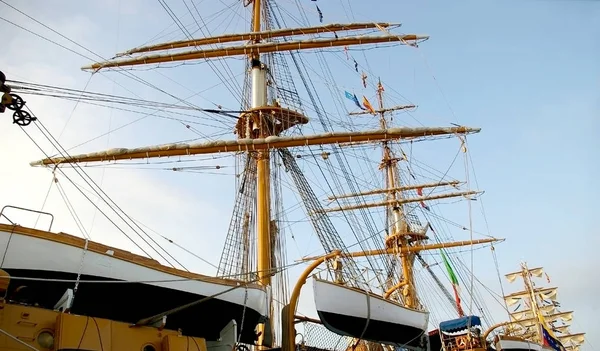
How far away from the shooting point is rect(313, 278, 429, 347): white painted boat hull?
951cm

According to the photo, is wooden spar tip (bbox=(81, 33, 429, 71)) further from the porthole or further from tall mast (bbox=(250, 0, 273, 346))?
the porthole

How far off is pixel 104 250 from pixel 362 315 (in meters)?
4.94

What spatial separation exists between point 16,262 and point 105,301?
1561 millimetres

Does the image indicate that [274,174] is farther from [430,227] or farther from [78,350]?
[430,227]

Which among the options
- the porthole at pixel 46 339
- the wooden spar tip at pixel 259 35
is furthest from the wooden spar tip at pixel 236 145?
the porthole at pixel 46 339

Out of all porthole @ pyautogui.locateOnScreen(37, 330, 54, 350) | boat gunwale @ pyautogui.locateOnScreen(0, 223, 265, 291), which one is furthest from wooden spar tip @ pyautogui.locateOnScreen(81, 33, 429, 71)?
porthole @ pyautogui.locateOnScreen(37, 330, 54, 350)

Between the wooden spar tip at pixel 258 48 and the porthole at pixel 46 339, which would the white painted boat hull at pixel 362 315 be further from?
the wooden spar tip at pixel 258 48

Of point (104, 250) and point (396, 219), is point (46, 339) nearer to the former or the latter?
point (104, 250)

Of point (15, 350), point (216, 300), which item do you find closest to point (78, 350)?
point (15, 350)

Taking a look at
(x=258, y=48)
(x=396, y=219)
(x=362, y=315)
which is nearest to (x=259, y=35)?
(x=258, y=48)

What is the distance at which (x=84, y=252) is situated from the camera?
26.6 feet

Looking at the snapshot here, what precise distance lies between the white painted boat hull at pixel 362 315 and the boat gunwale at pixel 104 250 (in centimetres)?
152

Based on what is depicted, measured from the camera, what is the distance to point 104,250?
8516 mm

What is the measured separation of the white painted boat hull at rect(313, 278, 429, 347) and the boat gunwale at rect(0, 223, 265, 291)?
5.00 ft
